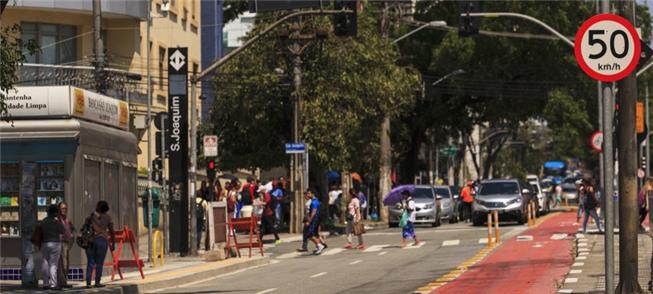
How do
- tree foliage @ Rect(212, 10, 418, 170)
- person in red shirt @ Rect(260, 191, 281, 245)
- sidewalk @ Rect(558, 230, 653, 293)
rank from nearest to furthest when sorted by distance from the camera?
sidewalk @ Rect(558, 230, 653, 293)
person in red shirt @ Rect(260, 191, 281, 245)
tree foliage @ Rect(212, 10, 418, 170)

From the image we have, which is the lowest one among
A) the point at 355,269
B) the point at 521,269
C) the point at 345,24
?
the point at 355,269

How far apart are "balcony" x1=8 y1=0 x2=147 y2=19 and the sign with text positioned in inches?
522

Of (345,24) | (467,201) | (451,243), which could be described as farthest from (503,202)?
(345,24)

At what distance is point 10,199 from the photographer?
87.7 ft

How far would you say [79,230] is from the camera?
26.7 metres

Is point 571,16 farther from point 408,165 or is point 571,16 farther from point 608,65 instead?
point 608,65

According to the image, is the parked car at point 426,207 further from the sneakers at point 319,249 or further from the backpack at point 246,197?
the sneakers at point 319,249

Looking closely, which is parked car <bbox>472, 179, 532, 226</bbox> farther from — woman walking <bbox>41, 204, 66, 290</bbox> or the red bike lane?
woman walking <bbox>41, 204, 66, 290</bbox>

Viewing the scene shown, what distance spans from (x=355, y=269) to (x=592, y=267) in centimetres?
567

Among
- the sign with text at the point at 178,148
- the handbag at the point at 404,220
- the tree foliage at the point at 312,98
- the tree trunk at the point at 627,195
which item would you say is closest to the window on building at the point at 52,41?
the tree foliage at the point at 312,98

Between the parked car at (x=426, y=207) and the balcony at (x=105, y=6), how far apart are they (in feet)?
37.5

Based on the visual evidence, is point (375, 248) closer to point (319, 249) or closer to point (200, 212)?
point (319, 249)

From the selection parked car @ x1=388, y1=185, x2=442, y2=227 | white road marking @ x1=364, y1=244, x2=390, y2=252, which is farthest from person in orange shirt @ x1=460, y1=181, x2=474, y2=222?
white road marking @ x1=364, y1=244, x2=390, y2=252

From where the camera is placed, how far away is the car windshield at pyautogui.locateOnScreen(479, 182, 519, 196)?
172 ft
